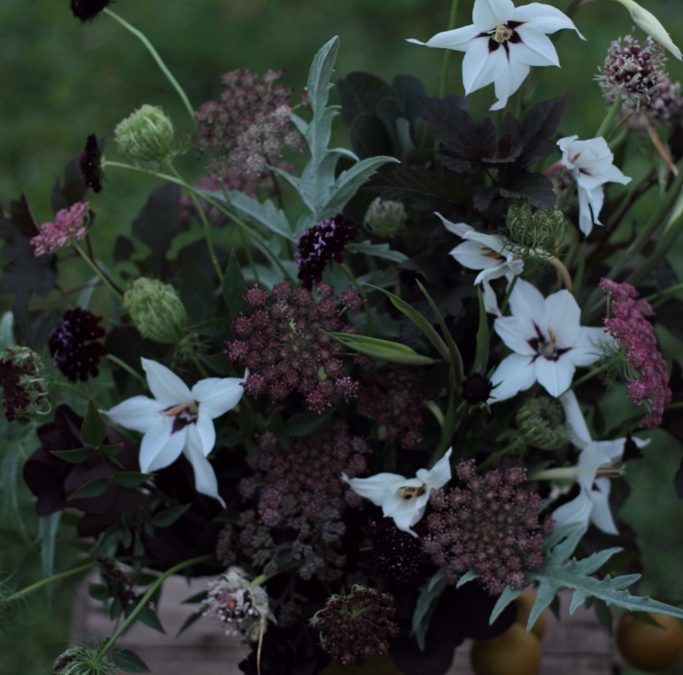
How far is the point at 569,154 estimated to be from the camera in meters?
0.69

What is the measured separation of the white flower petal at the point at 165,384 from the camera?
0.70 metres

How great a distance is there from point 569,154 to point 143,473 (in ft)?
1.00

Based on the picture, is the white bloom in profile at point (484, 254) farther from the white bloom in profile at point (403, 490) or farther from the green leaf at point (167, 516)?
the green leaf at point (167, 516)

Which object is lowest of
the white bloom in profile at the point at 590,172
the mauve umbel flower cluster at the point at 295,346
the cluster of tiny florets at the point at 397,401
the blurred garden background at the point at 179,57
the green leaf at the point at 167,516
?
the blurred garden background at the point at 179,57

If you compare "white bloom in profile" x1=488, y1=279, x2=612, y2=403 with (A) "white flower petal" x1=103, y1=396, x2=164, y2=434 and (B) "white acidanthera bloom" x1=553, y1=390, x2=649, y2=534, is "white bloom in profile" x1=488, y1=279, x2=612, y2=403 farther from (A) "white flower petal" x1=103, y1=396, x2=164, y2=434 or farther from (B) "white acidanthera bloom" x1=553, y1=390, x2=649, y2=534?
(A) "white flower petal" x1=103, y1=396, x2=164, y2=434

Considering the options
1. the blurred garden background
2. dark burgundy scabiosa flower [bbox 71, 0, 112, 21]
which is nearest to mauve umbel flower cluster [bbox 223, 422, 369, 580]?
dark burgundy scabiosa flower [bbox 71, 0, 112, 21]

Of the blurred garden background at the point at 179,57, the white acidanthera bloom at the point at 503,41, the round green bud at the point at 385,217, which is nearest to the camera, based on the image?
the white acidanthera bloom at the point at 503,41

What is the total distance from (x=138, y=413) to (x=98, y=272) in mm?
91

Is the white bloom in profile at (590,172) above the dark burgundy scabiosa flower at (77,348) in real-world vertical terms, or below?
above

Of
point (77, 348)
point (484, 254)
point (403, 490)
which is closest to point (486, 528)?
point (403, 490)

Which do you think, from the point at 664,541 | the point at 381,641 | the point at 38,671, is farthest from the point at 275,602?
the point at 664,541

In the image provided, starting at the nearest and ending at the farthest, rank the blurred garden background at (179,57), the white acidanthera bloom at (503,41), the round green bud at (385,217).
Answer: the white acidanthera bloom at (503,41) < the round green bud at (385,217) < the blurred garden background at (179,57)

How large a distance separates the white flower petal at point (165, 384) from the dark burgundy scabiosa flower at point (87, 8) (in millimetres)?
221


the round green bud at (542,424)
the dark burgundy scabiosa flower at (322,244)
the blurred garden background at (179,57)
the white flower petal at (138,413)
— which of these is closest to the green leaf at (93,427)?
the white flower petal at (138,413)
